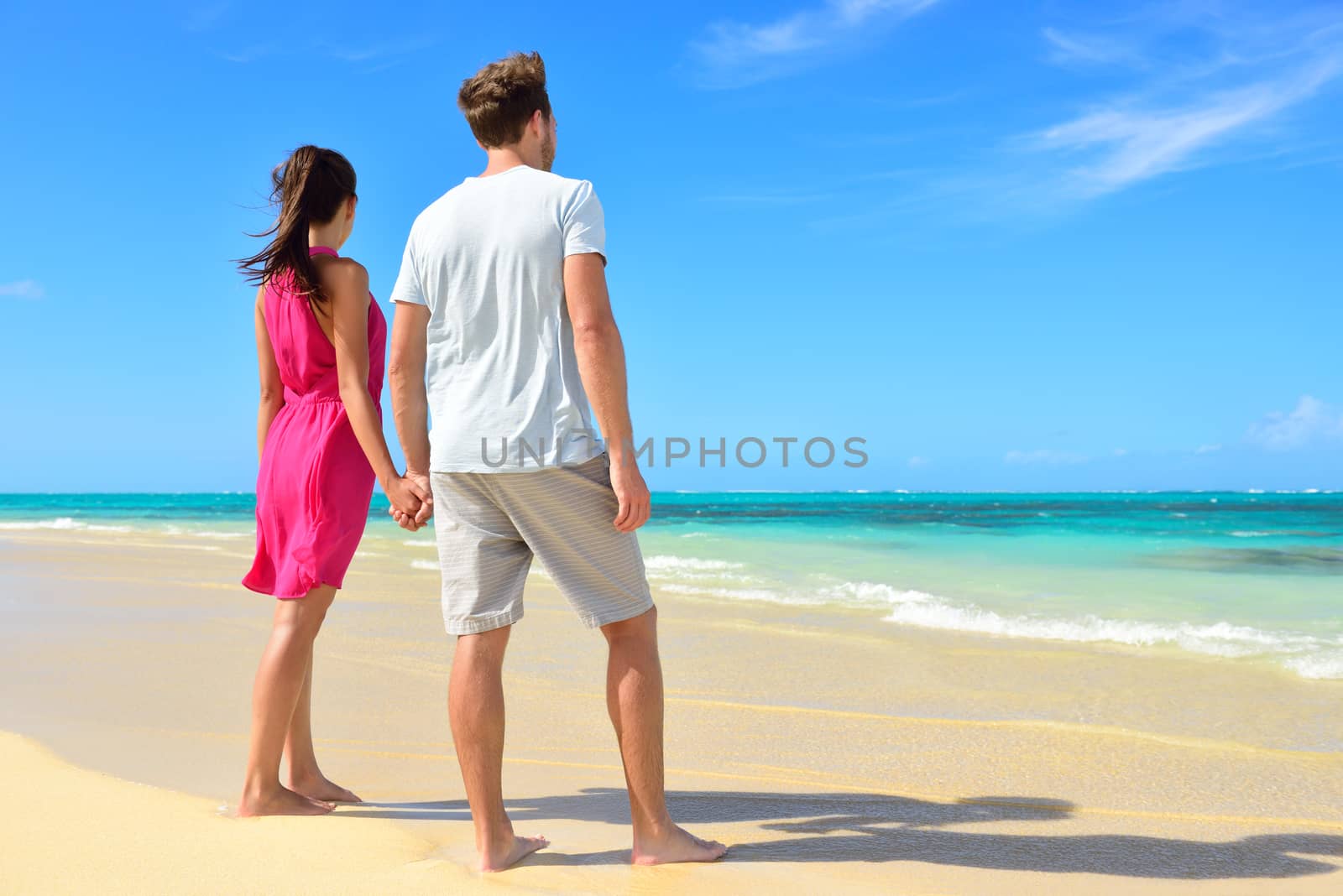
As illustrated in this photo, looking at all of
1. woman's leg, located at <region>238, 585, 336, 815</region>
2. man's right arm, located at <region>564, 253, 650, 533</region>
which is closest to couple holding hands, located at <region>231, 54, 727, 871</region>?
man's right arm, located at <region>564, 253, 650, 533</region>

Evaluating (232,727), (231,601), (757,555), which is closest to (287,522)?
(232,727)

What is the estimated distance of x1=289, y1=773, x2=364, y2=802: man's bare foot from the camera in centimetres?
276

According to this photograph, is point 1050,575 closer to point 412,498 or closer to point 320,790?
point 320,790

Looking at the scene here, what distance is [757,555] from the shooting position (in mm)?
12836

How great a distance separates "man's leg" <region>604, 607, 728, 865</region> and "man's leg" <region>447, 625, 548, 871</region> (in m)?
0.26

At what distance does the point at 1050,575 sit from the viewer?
34.8ft

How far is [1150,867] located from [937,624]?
4.14m

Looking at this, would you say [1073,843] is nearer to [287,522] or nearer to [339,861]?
[339,861]

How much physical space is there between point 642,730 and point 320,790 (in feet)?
3.80

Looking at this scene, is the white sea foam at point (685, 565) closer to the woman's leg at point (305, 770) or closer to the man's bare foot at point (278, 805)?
the woman's leg at point (305, 770)

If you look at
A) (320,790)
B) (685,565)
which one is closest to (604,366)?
(320,790)

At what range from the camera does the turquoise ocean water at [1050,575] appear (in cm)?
627

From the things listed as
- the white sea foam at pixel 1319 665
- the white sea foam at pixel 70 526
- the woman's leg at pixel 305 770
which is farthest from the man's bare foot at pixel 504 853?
the white sea foam at pixel 70 526

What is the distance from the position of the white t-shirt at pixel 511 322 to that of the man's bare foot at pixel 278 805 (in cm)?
109
